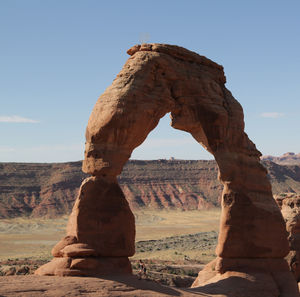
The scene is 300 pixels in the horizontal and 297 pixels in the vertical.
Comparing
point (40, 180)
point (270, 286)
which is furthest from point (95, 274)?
point (40, 180)

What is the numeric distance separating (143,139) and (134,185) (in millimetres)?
77700

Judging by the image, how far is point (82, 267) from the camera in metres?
12.9

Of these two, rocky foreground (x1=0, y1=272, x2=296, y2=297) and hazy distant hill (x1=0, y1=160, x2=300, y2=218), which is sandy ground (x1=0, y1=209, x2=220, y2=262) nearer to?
hazy distant hill (x1=0, y1=160, x2=300, y2=218)

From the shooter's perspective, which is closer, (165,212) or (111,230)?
(111,230)

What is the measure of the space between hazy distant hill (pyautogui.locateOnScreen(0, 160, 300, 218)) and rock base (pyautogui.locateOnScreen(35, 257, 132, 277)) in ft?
211

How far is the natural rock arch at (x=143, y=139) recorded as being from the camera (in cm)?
1367

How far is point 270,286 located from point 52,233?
50998 mm

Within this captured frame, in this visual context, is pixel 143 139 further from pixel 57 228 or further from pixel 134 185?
pixel 134 185

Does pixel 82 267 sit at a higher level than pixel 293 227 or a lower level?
lower

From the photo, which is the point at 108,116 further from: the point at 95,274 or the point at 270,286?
the point at 270,286

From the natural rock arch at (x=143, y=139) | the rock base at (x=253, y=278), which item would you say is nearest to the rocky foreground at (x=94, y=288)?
the rock base at (x=253, y=278)

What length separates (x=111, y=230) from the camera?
1377 centimetres

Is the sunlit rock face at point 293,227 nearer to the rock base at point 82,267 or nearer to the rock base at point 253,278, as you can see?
the rock base at point 253,278

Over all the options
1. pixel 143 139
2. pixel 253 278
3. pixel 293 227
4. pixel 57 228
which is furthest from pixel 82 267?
pixel 57 228
